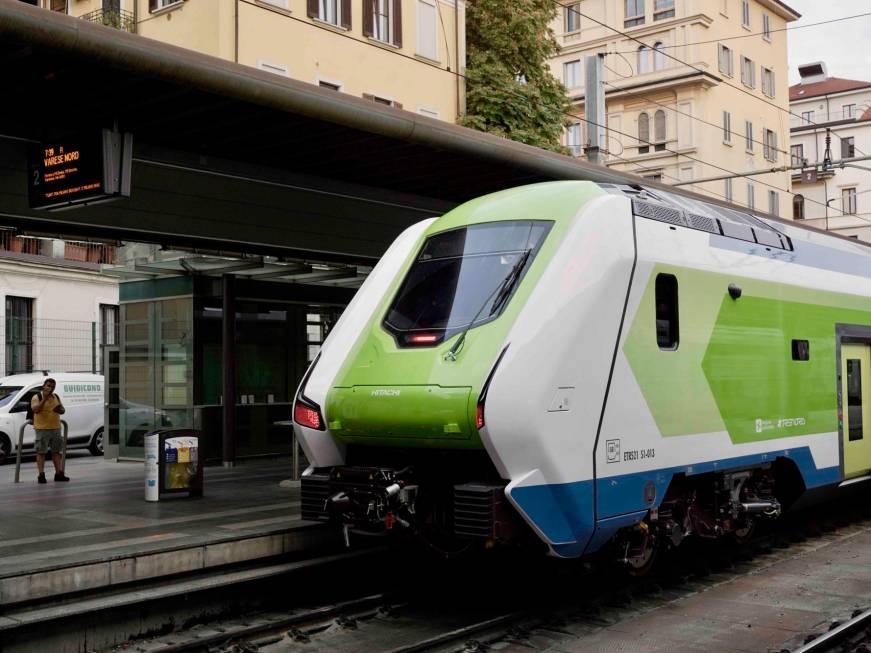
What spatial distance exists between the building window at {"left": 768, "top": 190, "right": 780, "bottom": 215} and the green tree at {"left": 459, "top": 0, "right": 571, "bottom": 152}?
22460 mm

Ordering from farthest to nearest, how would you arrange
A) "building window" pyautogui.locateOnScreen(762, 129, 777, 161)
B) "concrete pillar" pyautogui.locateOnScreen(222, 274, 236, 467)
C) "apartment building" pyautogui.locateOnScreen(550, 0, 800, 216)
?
"building window" pyautogui.locateOnScreen(762, 129, 777, 161) → "apartment building" pyautogui.locateOnScreen(550, 0, 800, 216) → "concrete pillar" pyautogui.locateOnScreen(222, 274, 236, 467)

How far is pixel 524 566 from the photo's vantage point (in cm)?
980

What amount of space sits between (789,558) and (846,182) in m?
55.9

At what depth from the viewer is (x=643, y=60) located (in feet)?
158

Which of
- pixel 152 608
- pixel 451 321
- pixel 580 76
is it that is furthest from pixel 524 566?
pixel 580 76

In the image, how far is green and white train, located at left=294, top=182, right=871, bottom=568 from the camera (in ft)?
24.6

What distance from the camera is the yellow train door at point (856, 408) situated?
11404 mm

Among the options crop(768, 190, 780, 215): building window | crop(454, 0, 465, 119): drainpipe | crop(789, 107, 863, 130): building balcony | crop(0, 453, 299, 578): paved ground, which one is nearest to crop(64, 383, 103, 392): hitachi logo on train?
crop(0, 453, 299, 578): paved ground

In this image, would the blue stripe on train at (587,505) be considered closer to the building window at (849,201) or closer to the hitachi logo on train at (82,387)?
the hitachi logo on train at (82,387)

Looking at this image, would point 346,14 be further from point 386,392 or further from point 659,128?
point 659,128

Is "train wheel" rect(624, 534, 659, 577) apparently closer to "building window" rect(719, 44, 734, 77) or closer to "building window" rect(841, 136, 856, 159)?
"building window" rect(719, 44, 734, 77)

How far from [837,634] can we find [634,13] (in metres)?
44.7

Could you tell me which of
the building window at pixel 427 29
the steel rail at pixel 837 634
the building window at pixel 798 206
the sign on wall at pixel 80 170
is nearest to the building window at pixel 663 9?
the building window at pixel 798 206

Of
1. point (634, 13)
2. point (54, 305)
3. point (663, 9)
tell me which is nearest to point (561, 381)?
point (54, 305)
